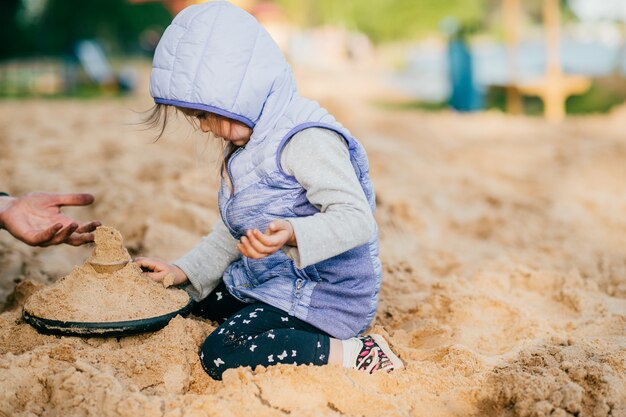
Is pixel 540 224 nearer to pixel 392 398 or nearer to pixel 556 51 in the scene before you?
pixel 392 398

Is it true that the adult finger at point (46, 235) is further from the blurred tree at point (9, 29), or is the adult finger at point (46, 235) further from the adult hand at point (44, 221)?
the blurred tree at point (9, 29)

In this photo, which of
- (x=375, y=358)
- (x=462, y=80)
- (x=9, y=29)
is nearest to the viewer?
(x=375, y=358)

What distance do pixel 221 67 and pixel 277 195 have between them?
380 mm

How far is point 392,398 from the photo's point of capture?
169 centimetres

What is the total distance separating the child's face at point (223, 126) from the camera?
1.86m

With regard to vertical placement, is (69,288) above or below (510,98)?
above

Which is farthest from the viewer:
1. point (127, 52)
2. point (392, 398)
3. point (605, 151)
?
point (127, 52)

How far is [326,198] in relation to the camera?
1747mm

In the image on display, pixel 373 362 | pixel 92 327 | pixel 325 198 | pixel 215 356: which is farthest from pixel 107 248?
pixel 373 362

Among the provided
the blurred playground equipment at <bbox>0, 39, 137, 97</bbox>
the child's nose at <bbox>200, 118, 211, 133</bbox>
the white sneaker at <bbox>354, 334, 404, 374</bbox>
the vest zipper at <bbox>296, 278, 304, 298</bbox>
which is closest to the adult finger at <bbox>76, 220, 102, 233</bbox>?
the child's nose at <bbox>200, 118, 211, 133</bbox>

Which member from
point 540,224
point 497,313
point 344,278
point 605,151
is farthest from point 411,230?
point 605,151

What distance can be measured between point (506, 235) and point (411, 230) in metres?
0.49

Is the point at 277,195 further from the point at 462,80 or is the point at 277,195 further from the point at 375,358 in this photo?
the point at 462,80

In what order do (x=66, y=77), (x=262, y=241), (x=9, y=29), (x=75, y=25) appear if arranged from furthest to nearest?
(x=75, y=25), (x=9, y=29), (x=66, y=77), (x=262, y=241)
